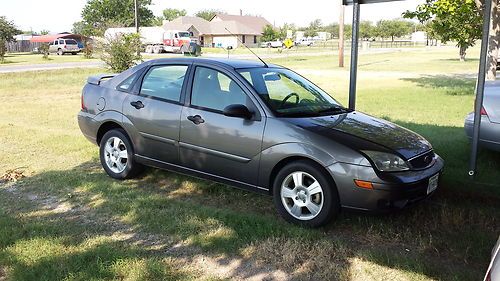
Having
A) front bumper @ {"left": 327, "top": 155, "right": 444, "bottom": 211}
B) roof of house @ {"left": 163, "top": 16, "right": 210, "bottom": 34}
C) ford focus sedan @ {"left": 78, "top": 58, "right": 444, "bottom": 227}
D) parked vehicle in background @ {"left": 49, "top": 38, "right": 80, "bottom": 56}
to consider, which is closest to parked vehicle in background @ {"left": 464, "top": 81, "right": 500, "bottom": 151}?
ford focus sedan @ {"left": 78, "top": 58, "right": 444, "bottom": 227}

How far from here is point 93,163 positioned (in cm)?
681

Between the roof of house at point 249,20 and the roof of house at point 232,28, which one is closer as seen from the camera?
the roof of house at point 232,28

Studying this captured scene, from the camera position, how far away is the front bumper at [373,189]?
162 inches

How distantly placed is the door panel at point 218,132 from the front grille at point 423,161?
1.41m

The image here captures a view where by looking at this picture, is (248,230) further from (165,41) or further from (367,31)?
(367,31)

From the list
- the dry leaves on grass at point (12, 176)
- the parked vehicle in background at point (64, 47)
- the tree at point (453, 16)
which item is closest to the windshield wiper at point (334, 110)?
the dry leaves on grass at point (12, 176)

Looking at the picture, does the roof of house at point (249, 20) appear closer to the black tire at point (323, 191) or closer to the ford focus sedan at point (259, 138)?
the ford focus sedan at point (259, 138)

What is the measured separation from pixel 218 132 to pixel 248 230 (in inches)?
43.0

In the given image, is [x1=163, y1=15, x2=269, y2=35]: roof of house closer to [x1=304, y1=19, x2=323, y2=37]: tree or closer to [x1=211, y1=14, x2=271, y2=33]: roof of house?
[x1=211, y1=14, x2=271, y2=33]: roof of house

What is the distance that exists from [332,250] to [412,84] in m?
16.0

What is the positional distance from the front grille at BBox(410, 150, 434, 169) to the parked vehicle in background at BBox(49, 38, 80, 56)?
2070 inches

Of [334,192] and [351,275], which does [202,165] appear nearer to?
[334,192]

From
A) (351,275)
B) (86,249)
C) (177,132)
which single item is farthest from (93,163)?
(351,275)

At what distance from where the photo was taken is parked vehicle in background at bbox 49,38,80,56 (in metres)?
52.1
